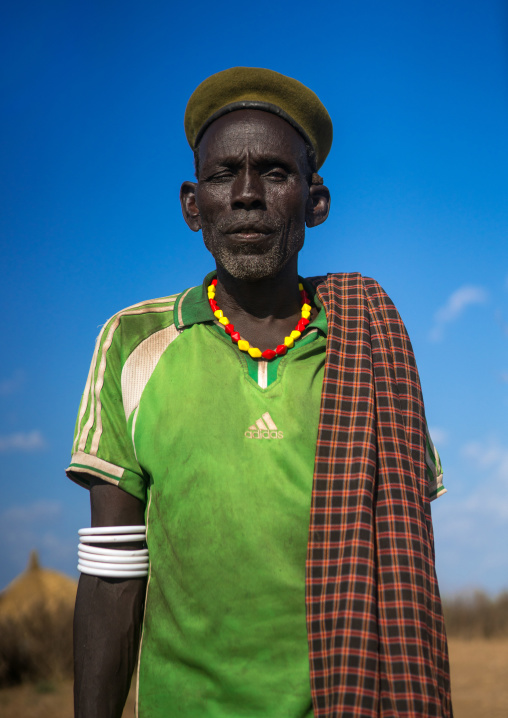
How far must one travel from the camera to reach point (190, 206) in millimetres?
2953

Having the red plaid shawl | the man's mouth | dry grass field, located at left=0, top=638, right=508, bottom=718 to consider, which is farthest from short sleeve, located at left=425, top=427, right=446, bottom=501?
dry grass field, located at left=0, top=638, right=508, bottom=718

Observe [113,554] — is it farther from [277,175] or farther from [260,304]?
[277,175]

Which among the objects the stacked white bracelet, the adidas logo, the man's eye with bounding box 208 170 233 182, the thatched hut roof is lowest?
the thatched hut roof

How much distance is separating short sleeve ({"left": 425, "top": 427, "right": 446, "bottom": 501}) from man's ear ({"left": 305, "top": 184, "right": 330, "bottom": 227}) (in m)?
0.93

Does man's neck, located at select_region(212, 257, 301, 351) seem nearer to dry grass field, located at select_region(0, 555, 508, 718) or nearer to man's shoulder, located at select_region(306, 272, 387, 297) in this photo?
man's shoulder, located at select_region(306, 272, 387, 297)

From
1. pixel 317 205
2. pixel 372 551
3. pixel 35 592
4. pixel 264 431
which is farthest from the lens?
pixel 35 592

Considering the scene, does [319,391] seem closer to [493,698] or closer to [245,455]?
[245,455]

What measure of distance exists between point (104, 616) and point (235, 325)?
114cm

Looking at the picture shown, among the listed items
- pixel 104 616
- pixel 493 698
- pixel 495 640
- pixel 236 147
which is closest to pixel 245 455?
pixel 104 616

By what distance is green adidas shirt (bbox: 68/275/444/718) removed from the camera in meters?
2.34

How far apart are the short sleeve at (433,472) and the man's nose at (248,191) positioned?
1.06 m

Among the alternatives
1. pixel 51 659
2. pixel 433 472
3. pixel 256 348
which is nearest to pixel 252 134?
pixel 256 348

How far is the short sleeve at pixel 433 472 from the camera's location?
9.09ft

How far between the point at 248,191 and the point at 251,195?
20mm
